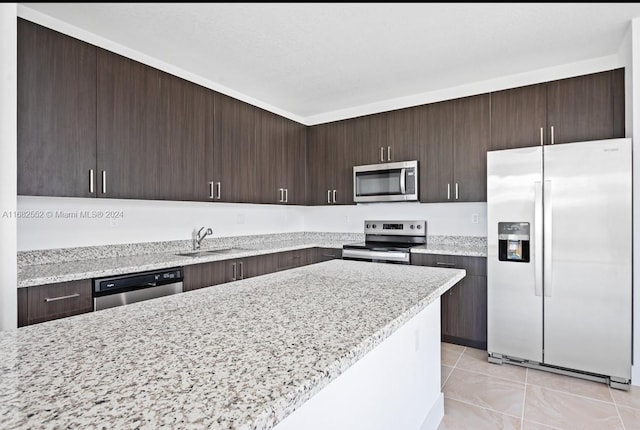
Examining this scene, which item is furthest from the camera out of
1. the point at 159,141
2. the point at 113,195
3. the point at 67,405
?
the point at 159,141

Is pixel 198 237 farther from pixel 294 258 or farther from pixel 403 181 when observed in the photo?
pixel 403 181

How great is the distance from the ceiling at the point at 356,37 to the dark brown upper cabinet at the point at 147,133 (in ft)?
0.69

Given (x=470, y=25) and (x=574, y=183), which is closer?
(x=470, y=25)

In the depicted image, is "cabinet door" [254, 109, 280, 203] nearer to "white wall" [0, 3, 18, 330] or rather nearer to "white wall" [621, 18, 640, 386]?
"white wall" [0, 3, 18, 330]

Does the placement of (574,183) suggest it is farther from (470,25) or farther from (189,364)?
(189,364)

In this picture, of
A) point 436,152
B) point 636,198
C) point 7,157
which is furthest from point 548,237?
point 7,157

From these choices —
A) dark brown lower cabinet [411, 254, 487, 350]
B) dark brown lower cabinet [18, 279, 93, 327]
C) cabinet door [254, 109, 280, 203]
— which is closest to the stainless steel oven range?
dark brown lower cabinet [411, 254, 487, 350]

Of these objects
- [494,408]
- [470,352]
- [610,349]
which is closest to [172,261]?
[494,408]

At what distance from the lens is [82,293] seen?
2.05 metres

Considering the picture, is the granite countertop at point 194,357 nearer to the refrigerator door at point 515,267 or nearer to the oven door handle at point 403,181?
the refrigerator door at point 515,267

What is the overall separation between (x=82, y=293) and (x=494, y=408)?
8.61ft

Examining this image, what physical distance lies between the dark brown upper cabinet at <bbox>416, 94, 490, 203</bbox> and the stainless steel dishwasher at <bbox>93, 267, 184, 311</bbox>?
2491 mm

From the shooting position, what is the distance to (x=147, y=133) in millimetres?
2689

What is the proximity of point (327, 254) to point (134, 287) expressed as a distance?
7.03 ft
